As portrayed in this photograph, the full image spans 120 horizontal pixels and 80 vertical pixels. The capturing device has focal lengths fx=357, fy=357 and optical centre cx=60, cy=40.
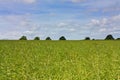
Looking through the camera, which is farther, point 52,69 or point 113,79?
point 52,69

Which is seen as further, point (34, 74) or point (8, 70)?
point (8, 70)

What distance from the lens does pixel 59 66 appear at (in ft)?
75.7

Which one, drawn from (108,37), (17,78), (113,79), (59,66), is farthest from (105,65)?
(108,37)

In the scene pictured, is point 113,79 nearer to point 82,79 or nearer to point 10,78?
point 82,79

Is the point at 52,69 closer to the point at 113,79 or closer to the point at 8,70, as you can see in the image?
the point at 8,70

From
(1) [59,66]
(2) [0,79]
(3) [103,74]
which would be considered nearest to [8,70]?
(2) [0,79]

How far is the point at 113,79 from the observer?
1853 centimetres

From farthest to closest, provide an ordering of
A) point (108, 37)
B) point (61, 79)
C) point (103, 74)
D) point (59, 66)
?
point (108, 37) < point (59, 66) < point (103, 74) < point (61, 79)

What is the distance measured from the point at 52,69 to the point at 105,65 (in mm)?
4645

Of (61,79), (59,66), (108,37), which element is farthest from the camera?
(108,37)

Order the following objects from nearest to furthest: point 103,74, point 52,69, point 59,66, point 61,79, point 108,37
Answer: point 61,79 → point 103,74 → point 52,69 → point 59,66 → point 108,37

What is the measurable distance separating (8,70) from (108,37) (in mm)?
102708

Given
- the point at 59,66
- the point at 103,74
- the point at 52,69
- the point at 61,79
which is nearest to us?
the point at 61,79

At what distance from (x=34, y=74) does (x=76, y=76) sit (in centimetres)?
225
